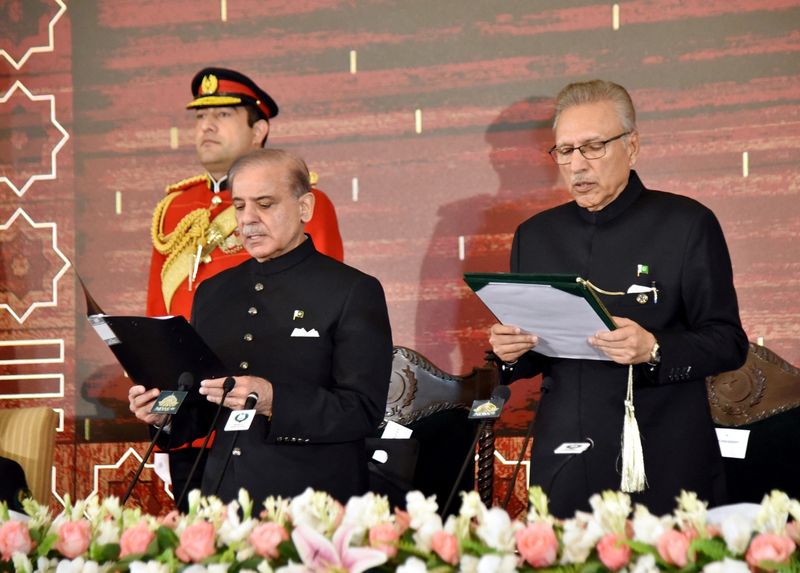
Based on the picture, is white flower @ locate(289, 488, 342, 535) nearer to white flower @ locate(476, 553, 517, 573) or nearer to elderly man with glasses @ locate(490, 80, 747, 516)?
white flower @ locate(476, 553, 517, 573)

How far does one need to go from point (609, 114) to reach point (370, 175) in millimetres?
1959

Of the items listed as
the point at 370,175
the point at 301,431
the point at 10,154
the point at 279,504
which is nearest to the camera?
the point at 279,504

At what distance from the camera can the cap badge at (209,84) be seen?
377 centimetres

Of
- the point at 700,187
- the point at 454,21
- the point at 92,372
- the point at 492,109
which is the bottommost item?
the point at 92,372

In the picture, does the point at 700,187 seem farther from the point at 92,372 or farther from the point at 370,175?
the point at 92,372

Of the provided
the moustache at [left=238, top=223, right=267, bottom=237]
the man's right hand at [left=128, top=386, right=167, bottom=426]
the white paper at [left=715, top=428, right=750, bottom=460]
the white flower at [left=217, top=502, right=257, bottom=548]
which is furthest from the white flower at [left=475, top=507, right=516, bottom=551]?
the white paper at [left=715, top=428, right=750, bottom=460]

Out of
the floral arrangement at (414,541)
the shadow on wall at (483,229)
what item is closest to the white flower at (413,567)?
the floral arrangement at (414,541)

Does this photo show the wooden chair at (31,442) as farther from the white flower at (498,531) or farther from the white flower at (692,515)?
the white flower at (692,515)

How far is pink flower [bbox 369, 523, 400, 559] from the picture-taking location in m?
1.59

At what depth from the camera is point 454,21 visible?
14.3 feet

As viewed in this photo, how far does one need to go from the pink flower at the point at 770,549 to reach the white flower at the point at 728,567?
2cm

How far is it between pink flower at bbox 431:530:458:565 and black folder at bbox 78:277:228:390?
93cm

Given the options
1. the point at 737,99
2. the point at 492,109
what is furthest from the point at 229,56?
the point at 737,99

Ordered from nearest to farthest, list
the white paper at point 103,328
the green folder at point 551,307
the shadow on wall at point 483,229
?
the green folder at point 551,307 < the white paper at point 103,328 < the shadow on wall at point 483,229
